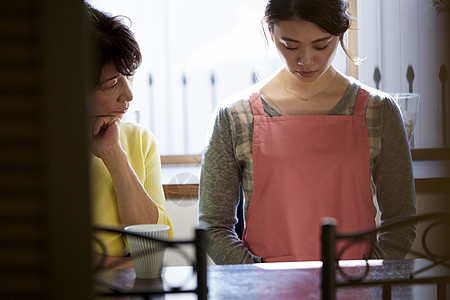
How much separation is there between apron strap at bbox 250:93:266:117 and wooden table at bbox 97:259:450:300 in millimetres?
607

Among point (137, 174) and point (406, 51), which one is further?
point (406, 51)

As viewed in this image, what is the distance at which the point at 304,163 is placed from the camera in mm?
1410

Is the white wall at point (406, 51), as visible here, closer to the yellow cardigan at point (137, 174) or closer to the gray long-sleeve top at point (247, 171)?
the gray long-sleeve top at point (247, 171)

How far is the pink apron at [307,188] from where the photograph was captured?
4.55 feet

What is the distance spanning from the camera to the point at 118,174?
146 centimetres

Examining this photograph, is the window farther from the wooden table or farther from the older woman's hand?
the wooden table

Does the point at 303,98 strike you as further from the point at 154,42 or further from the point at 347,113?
the point at 154,42

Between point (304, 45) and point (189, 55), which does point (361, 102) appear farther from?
point (189, 55)

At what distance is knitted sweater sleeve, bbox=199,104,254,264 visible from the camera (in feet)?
4.50

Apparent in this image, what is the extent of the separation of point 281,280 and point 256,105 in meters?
0.72

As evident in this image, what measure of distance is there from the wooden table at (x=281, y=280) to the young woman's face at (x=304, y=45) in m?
0.59

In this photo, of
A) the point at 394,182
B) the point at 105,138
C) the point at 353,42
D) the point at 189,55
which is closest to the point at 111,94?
the point at 105,138

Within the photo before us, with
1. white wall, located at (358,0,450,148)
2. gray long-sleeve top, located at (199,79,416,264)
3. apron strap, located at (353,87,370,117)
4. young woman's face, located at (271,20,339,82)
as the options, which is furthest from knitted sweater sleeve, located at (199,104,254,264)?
white wall, located at (358,0,450,148)

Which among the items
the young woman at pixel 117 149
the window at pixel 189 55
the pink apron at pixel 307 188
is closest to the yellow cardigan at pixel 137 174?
the young woman at pixel 117 149
